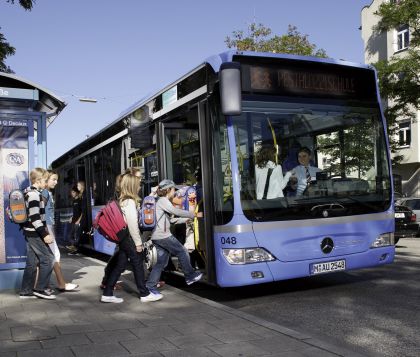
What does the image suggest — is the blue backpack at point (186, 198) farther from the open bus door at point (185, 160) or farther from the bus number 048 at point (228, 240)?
the bus number 048 at point (228, 240)

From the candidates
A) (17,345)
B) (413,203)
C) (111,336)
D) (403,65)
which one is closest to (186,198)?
(111,336)

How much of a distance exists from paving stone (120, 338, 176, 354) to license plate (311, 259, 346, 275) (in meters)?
2.63

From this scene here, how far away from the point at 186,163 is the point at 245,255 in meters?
1.94

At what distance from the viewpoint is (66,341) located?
5.04 m

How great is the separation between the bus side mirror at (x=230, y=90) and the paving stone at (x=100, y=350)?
9.68ft

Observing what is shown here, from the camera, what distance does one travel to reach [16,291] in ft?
26.1

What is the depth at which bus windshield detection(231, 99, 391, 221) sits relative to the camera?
6777mm

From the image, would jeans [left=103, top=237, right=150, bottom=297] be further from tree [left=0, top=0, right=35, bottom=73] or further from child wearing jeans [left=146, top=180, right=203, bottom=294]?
tree [left=0, top=0, right=35, bottom=73]

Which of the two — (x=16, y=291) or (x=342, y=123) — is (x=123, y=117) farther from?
(x=342, y=123)

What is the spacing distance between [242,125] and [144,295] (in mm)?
2563

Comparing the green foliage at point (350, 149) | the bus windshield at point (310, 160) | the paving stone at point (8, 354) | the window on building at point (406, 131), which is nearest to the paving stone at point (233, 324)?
the bus windshield at point (310, 160)

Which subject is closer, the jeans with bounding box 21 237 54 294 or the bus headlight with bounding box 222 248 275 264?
the bus headlight with bounding box 222 248 275 264

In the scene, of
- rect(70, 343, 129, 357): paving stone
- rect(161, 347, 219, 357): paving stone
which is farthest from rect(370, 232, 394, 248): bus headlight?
rect(70, 343, 129, 357): paving stone

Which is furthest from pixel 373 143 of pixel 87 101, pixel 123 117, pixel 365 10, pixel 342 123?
pixel 365 10
